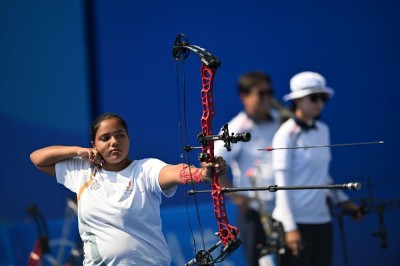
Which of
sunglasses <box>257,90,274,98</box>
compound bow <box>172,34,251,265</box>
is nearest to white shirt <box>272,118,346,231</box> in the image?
sunglasses <box>257,90,274,98</box>

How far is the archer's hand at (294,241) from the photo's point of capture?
5.39 meters

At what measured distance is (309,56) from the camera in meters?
6.21

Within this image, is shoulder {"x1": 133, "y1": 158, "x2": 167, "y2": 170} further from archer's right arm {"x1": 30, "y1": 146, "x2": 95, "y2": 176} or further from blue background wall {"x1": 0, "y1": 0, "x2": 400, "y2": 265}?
blue background wall {"x1": 0, "y1": 0, "x2": 400, "y2": 265}

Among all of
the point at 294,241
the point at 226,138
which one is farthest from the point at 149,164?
the point at 294,241

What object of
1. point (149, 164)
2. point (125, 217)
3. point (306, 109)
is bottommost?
point (125, 217)

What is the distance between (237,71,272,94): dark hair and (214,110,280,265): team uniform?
0.64 feet

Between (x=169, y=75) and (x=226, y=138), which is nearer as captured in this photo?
(x=226, y=138)

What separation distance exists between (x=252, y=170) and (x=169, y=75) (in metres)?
1.20

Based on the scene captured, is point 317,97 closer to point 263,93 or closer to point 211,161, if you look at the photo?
point 263,93

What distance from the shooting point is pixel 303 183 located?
548 centimetres

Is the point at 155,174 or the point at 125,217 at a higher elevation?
the point at 155,174

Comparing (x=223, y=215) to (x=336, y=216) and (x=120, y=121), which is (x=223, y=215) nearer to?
(x=120, y=121)

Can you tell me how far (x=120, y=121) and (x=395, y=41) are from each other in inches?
109

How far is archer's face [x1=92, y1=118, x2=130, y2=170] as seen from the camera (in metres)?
3.86
